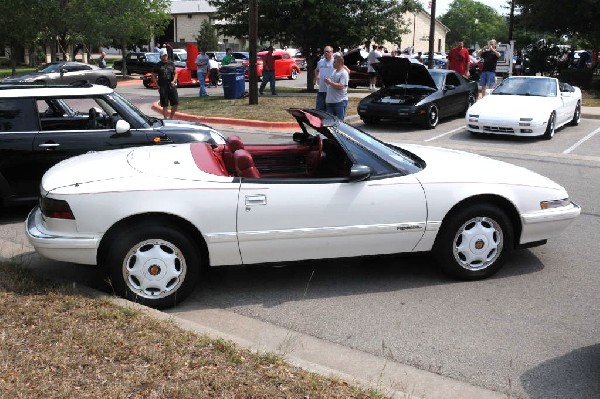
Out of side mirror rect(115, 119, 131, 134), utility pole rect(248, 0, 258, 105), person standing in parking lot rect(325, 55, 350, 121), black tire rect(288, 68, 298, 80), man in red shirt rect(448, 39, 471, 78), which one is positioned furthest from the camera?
black tire rect(288, 68, 298, 80)

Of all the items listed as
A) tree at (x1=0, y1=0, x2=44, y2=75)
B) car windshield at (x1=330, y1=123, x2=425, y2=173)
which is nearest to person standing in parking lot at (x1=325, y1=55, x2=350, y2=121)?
car windshield at (x1=330, y1=123, x2=425, y2=173)

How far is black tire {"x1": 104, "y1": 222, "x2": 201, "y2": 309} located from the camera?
4594 millimetres

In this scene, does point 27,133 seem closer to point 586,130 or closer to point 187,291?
point 187,291

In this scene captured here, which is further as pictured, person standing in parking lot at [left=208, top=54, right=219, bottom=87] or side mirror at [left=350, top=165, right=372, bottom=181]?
person standing in parking lot at [left=208, top=54, right=219, bottom=87]

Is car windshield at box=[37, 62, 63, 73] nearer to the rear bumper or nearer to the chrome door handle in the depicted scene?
the rear bumper

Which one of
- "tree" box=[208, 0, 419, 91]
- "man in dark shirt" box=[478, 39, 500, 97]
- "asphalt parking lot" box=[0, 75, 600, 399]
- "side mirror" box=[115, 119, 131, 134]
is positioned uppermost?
"tree" box=[208, 0, 419, 91]

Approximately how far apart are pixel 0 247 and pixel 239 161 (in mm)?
2690

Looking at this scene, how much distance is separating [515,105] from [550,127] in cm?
85

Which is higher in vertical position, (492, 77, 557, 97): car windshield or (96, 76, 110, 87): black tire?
(492, 77, 557, 97): car windshield

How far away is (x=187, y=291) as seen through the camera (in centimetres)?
478

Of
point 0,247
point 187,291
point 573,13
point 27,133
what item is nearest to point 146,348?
point 187,291

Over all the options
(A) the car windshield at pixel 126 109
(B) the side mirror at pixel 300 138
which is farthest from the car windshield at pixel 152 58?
(B) the side mirror at pixel 300 138

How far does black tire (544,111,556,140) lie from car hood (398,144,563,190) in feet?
26.6

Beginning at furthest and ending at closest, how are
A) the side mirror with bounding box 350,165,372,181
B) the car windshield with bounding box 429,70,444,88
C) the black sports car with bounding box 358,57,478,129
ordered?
the car windshield with bounding box 429,70,444,88 → the black sports car with bounding box 358,57,478,129 → the side mirror with bounding box 350,165,372,181
